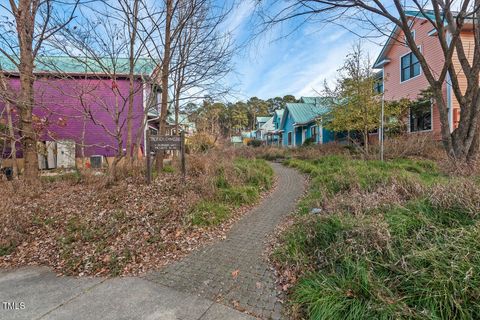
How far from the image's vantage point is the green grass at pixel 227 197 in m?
5.15

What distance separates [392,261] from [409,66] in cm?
1561

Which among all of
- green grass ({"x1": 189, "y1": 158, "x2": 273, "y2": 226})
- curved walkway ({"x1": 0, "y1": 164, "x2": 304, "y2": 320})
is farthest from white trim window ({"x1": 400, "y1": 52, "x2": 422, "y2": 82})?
curved walkway ({"x1": 0, "y1": 164, "x2": 304, "y2": 320})

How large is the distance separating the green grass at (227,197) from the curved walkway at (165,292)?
1.02 metres

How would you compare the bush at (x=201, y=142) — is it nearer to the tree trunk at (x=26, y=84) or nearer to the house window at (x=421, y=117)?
the tree trunk at (x=26, y=84)

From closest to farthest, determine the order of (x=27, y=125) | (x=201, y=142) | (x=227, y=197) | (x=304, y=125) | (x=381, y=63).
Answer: (x=227, y=197) < (x=27, y=125) < (x=201, y=142) < (x=381, y=63) < (x=304, y=125)

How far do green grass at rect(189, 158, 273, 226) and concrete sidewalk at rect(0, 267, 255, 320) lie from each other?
6.36 ft

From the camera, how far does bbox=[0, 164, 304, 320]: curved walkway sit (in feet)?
8.71

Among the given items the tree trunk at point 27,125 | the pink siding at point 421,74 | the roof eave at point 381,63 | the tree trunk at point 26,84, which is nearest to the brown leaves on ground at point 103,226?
the tree trunk at point 27,125

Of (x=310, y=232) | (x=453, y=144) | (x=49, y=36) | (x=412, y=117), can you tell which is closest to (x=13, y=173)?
(x=49, y=36)

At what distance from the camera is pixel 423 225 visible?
312 cm

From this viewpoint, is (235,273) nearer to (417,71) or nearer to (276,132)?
(417,71)

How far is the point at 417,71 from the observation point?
536 inches

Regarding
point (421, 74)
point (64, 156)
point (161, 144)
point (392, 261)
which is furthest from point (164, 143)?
point (421, 74)

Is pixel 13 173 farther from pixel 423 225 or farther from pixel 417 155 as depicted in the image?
pixel 417 155
